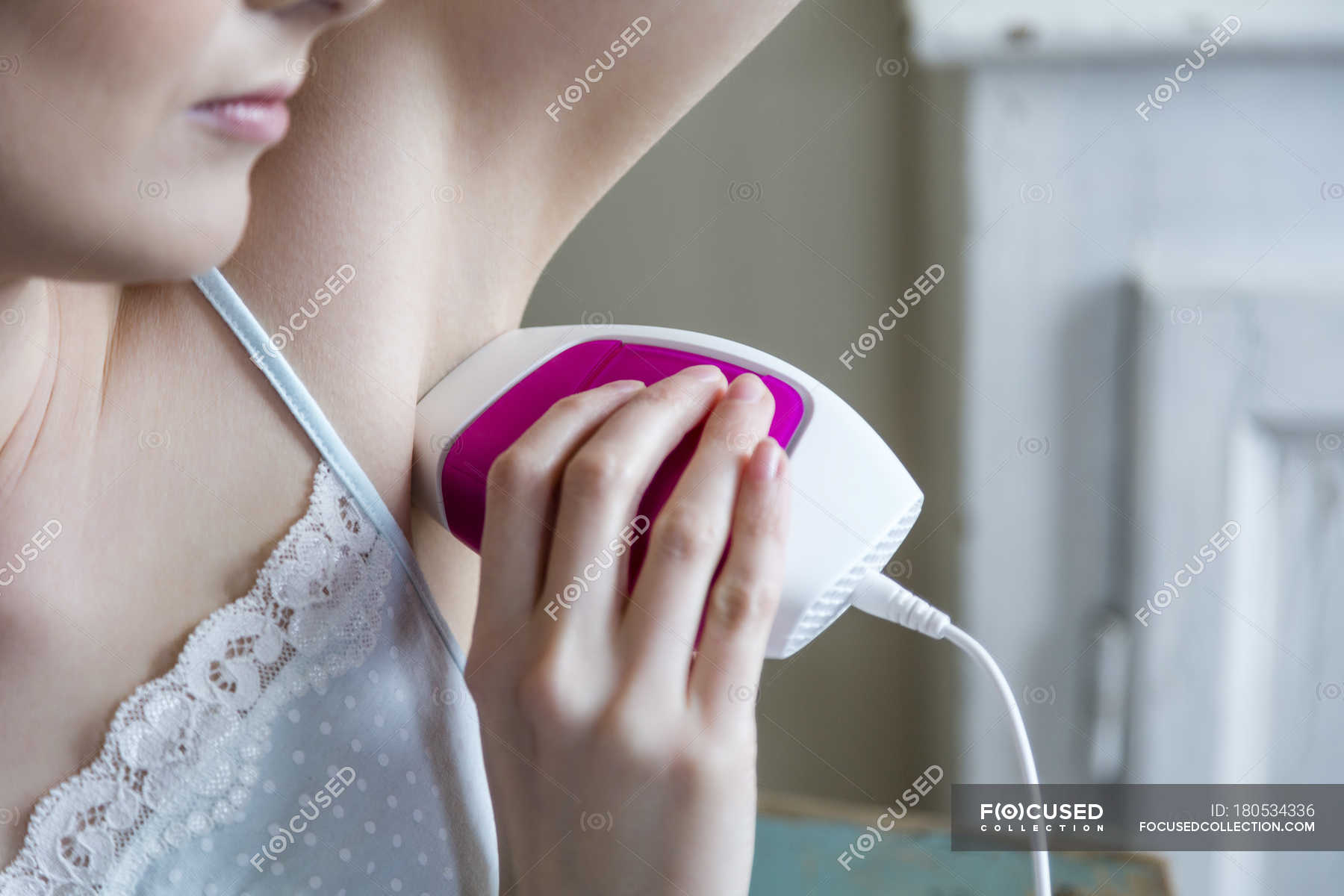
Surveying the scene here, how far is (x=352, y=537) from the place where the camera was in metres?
0.41

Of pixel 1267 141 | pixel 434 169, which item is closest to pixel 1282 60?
pixel 1267 141

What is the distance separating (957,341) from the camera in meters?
0.94

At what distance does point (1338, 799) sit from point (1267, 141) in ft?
1.97

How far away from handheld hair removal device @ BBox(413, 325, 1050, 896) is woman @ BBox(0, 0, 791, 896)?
16 mm
